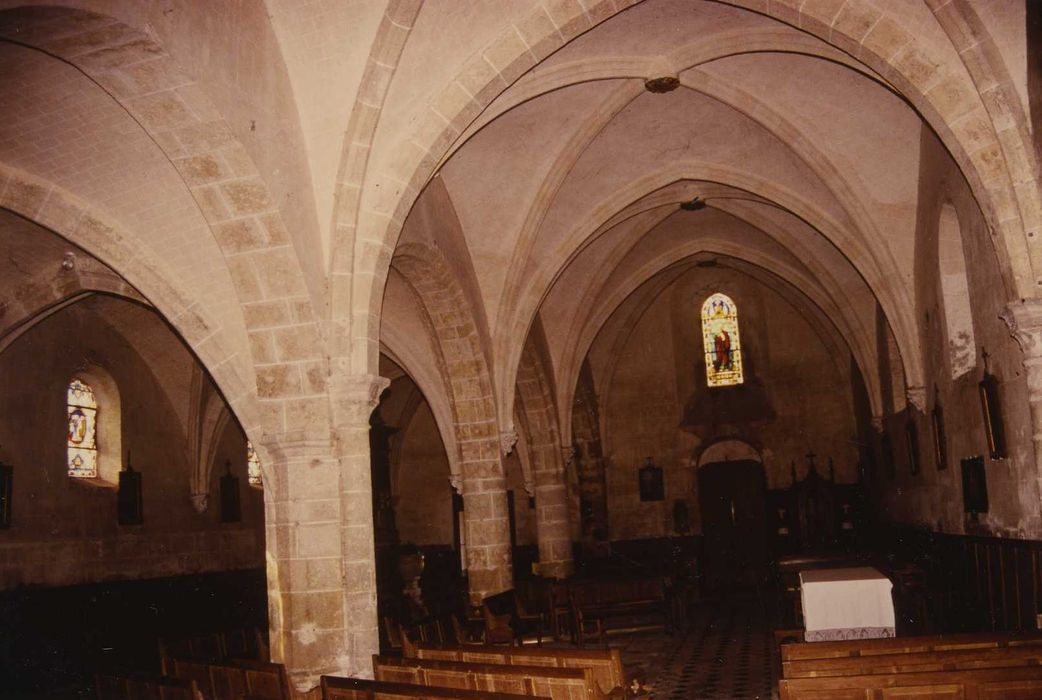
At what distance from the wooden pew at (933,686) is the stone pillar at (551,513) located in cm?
1320

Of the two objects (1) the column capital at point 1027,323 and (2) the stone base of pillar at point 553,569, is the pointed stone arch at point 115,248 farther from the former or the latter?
(2) the stone base of pillar at point 553,569

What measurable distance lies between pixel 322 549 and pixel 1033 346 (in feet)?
19.9

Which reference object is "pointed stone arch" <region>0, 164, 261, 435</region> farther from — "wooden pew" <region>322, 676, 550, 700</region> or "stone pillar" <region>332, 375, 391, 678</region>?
"wooden pew" <region>322, 676, 550, 700</region>

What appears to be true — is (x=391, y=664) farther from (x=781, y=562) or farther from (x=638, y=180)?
(x=638, y=180)

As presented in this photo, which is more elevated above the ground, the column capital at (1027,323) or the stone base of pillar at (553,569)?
the column capital at (1027,323)

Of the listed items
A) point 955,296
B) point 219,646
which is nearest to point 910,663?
point 219,646

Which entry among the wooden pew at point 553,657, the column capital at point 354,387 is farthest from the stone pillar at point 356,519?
the wooden pew at point 553,657

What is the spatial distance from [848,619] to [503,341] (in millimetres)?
6930

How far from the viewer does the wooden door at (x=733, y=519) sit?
70.2 feet

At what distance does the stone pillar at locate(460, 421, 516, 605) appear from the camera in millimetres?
13867

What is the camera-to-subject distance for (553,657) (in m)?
6.09

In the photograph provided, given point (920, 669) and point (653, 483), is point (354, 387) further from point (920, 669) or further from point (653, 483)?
point (653, 483)

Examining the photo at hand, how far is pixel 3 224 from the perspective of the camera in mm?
11602

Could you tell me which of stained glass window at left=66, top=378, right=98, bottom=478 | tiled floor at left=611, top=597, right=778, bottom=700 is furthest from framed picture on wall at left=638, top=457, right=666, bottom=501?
stained glass window at left=66, top=378, right=98, bottom=478
